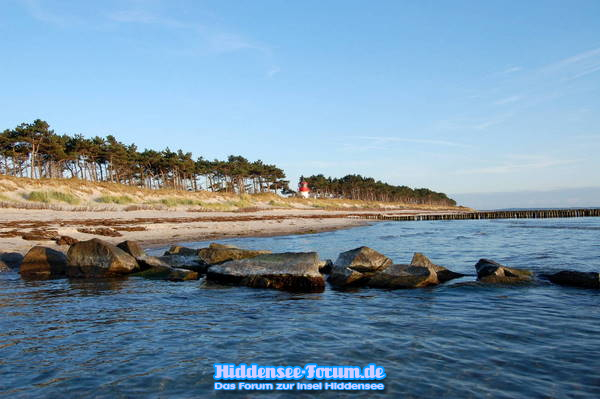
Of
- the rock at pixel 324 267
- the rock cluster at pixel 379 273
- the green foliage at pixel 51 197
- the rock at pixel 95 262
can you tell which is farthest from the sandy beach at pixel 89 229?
the rock cluster at pixel 379 273

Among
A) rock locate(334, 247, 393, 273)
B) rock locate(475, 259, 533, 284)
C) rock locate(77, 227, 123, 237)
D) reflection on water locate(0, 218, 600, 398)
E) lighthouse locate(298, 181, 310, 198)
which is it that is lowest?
reflection on water locate(0, 218, 600, 398)

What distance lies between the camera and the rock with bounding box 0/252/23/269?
14.0m

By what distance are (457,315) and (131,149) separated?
7935 centimetres

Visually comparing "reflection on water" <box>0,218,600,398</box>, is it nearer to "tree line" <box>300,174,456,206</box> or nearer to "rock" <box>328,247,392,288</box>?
"rock" <box>328,247,392,288</box>

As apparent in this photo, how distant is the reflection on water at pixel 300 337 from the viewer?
4.59 metres

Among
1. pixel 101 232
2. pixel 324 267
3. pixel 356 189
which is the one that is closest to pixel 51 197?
pixel 101 232

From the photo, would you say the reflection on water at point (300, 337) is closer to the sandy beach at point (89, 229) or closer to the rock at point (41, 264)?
the rock at point (41, 264)

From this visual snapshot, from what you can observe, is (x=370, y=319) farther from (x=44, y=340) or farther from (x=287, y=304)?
(x=44, y=340)

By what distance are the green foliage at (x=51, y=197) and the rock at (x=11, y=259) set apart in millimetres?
24914

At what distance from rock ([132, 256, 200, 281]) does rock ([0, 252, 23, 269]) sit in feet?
16.8

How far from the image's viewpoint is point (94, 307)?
8328 millimetres

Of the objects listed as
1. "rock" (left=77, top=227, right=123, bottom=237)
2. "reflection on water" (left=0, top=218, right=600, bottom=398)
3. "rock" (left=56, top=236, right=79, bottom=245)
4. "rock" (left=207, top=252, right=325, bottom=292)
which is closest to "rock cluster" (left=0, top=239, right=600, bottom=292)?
"rock" (left=207, top=252, right=325, bottom=292)

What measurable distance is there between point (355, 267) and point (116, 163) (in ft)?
240

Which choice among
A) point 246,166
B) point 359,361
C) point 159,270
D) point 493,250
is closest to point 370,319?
point 359,361
